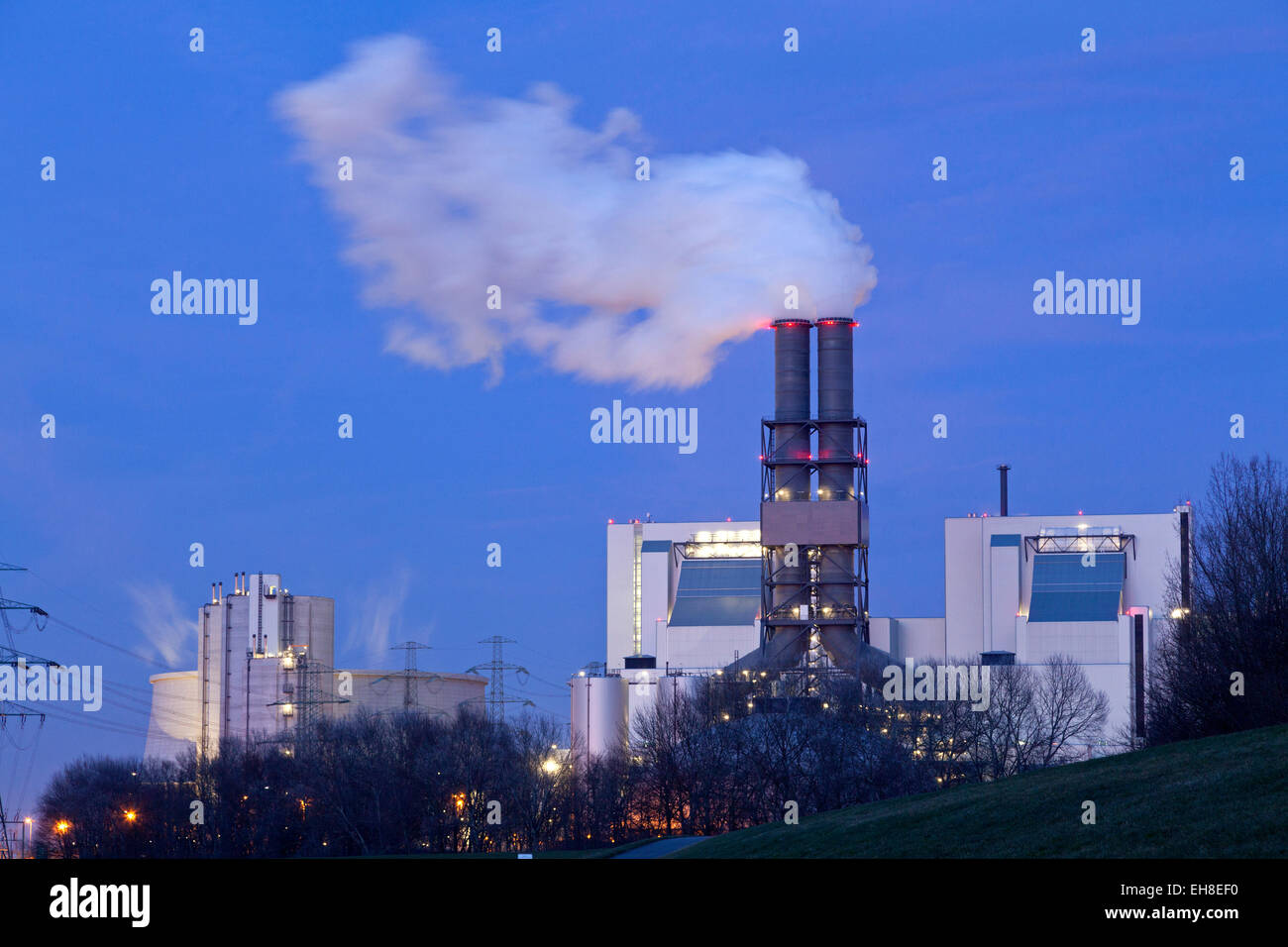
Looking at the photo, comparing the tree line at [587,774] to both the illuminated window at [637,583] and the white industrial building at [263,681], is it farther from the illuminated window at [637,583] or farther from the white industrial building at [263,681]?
the illuminated window at [637,583]

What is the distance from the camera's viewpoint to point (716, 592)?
89.1 metres

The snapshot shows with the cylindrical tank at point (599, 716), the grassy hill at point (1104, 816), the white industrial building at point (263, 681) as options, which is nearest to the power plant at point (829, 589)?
the cylindrical tank at point (599, 716)

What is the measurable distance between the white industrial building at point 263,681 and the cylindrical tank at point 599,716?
16.1m

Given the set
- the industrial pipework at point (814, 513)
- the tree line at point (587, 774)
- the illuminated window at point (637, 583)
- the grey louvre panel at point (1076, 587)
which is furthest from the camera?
the illuminated window at point (637, 583)

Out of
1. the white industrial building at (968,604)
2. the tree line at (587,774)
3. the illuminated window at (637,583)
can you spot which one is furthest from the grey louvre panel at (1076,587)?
the illuminated window at (637,583)

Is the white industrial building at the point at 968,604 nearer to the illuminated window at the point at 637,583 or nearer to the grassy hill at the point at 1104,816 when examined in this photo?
the illuminated window at the point at 637,583

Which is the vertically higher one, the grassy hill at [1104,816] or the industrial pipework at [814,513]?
the industrial pipework at [814,513]

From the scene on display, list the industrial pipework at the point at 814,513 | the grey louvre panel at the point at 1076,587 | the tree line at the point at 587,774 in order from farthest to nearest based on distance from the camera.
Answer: the grey louvre panel at the point at 1076,587 < the industrial pipework at the point at 814,513 < the tree line at the point at 587,774

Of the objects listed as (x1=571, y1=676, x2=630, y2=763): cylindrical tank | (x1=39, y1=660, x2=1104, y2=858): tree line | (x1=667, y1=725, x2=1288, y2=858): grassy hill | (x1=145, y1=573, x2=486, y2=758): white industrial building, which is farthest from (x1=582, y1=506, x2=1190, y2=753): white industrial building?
(x1=667, y1=725, x2=1288, y2=858): grassy hill

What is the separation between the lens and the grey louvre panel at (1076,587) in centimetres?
8000

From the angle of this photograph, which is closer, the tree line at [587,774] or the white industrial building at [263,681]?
the tree line at [587,774]

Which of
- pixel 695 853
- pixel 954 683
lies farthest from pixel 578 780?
pixel 695 853
